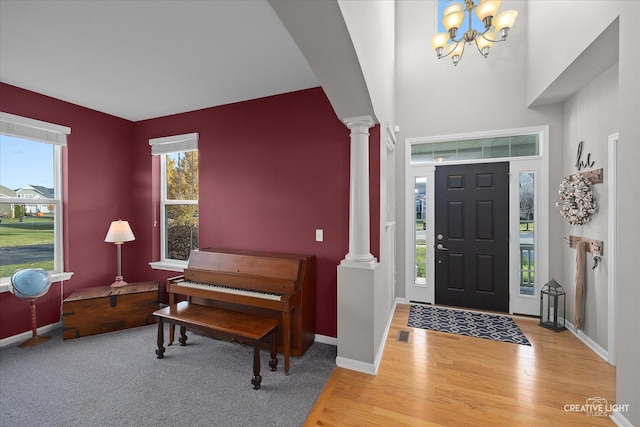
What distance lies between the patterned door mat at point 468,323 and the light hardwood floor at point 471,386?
0.49ft

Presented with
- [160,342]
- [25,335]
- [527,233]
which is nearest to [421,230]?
[527,233]

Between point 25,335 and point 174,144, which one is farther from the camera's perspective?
point 174,144

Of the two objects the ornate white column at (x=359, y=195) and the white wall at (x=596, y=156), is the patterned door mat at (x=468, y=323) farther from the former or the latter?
the ornate white column at (x=359, y=195)

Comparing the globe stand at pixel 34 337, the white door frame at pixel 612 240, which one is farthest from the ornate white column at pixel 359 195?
the globe stand at pixel 34 337

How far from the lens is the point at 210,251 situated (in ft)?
9.62

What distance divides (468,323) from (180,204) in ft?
13.1

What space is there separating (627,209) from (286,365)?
8.58ft

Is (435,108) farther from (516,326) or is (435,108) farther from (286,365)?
(286,365)

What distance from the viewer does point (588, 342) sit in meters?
2.61

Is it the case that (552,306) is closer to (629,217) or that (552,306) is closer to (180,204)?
(629,217)

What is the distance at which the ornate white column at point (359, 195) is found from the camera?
7.48 ft

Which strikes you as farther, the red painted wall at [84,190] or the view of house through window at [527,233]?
the view of house through window at [527,233]

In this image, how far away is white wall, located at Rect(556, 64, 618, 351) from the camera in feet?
Result: 7.81

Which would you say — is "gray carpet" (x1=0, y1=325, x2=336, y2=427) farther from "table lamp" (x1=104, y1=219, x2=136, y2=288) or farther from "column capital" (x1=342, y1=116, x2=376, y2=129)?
"column capital" (x1=342, y1=116, x2=376, y2=129)
